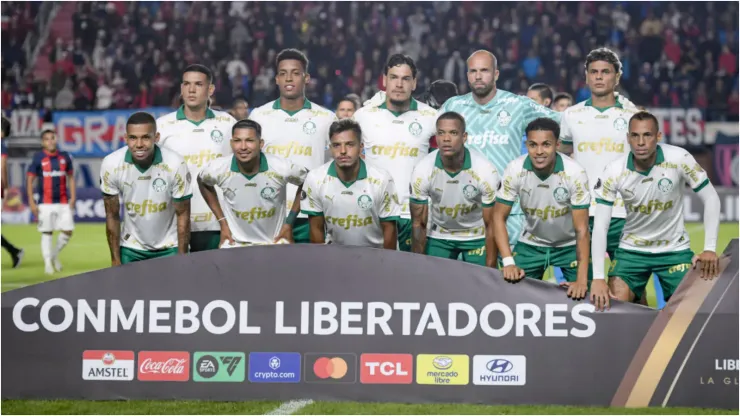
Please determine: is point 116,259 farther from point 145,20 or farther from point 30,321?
point 145,20

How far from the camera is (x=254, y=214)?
7.15 metres

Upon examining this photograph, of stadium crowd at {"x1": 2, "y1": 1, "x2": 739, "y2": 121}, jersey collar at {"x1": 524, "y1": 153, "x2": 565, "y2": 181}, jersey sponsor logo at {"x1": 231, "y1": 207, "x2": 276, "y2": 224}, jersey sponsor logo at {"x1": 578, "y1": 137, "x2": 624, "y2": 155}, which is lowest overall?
jersey sponsor logo at {"x1": 231, "y1": 207, "x2": 276, "y2": 224}

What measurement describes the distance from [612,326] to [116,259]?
3.47 meters

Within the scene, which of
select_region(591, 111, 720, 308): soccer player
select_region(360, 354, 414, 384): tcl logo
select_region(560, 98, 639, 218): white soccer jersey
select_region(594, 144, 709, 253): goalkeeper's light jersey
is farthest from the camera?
select_region(560, 98, 639, 218): white soccer jersey

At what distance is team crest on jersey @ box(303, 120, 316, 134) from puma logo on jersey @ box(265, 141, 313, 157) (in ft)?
0.38

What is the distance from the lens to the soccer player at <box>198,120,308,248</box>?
23.1 ft

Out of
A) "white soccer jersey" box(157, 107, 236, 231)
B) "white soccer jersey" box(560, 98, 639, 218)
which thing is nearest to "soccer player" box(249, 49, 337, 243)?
"white soccer jersey" box(157, 107, 236, 231)

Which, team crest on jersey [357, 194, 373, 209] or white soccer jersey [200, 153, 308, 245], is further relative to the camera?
white soccer jersey [200, 153, 308, 245]

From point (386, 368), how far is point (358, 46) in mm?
16587

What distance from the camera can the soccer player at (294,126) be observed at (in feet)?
25.3

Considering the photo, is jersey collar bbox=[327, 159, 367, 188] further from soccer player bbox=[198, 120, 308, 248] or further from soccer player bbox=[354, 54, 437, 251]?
soccer player bbox=[354, 54, 437, 251]

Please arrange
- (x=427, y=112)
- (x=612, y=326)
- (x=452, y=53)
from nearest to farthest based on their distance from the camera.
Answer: (x=612, y=326), (x=427, y=112), (x=452, y=53)

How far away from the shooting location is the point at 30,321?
597 centimetres

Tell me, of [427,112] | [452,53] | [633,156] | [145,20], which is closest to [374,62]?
[452,53]
